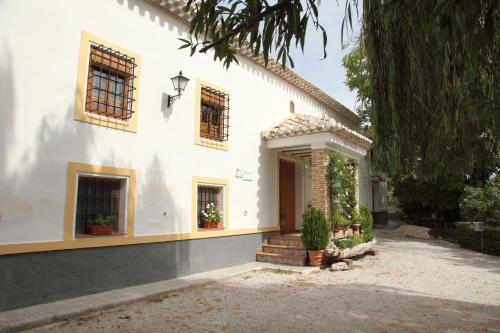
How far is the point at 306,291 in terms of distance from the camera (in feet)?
21.9

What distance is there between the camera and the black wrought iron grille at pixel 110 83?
6418 millimetres

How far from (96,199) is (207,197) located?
294 centimetres

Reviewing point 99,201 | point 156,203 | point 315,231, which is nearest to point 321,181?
point 315,231

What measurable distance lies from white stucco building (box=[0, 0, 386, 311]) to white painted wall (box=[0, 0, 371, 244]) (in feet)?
0.07

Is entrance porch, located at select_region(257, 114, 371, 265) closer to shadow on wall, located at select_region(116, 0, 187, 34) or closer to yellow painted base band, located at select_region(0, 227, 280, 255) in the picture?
yellow painted base band, located at select_region(0, 227, 280, 255)

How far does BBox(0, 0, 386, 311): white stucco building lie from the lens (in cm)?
527

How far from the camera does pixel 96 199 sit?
6512 millimetres

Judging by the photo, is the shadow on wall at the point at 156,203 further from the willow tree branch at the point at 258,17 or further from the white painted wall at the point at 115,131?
the willow tree branch at the point at 258,17

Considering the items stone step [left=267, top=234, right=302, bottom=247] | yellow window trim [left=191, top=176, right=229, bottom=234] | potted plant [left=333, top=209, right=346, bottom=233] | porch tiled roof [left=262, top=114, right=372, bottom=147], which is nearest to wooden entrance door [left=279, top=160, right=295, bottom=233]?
stone step [left=267, top=234, right=302, bottom=247]

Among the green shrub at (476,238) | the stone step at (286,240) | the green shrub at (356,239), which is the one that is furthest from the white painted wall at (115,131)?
the green shrub at (476,238)

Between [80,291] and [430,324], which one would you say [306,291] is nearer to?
[430,324]

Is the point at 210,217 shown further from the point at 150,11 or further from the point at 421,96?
the point at 421,96

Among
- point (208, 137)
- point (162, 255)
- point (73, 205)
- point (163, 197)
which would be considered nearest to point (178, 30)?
point (208, 137)

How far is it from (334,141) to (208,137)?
343 centimetres
